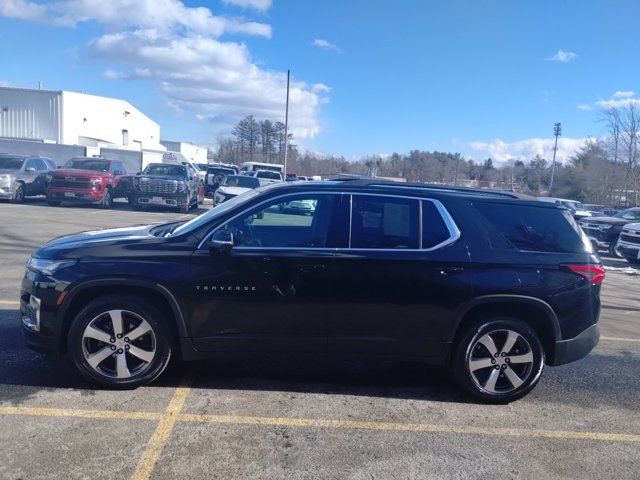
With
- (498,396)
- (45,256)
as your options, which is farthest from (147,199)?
(498,396)

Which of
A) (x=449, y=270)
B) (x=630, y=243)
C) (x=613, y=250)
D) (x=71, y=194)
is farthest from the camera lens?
(x=71, y=194)

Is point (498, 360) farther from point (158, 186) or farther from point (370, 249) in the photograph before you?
point (158, 186)

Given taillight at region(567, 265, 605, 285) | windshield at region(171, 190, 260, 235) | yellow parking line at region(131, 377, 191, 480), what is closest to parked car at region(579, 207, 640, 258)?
taillight at region(567, 265, 605, 285)

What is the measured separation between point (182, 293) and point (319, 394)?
1398 millimetres

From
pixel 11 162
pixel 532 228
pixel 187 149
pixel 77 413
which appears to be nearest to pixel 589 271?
pixel 532 228

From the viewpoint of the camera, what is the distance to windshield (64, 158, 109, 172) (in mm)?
20359

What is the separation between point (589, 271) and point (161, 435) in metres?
3.57

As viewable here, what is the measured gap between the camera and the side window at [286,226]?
4.19 m

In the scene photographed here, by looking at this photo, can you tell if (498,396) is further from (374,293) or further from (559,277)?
(374,293)

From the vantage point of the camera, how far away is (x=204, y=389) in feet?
14.0

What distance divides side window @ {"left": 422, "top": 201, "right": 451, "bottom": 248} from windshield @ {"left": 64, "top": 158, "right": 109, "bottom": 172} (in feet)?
61.2

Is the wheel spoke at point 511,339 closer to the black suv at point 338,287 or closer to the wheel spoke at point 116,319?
the black suv at point 338,287

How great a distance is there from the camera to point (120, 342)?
4102 mm

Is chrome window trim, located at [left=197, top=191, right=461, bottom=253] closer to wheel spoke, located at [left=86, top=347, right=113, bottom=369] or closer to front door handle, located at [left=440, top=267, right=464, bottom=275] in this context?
front door handle, located at [left=440, top=267, right=464, bottom=275]
